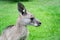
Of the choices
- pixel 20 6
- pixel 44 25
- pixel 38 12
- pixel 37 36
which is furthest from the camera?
pixel 38 12

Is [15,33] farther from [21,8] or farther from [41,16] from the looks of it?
[41,16]

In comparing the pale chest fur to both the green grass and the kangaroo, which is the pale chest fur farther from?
the green grass

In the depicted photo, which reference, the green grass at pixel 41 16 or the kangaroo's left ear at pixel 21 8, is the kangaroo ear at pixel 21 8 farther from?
the green grass at pixel 41 16

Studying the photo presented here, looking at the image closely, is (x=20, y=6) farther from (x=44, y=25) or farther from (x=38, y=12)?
(x=38, y=12)

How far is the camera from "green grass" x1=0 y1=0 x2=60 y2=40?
4.31 meters

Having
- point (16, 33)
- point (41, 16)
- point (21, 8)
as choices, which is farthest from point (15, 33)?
point (41, 16)

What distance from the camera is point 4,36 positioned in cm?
335

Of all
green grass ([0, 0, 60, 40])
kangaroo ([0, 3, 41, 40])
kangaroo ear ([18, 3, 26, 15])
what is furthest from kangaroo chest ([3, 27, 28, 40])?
green grass ([0, 0, 60, 40])

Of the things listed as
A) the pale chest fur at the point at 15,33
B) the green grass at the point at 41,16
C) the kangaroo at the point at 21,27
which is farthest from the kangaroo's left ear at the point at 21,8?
the green grass at the point at 41,16

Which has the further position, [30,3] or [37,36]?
[30,3]

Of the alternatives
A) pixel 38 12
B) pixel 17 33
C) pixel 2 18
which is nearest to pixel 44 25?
pixel 38 12

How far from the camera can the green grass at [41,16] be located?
4.31m

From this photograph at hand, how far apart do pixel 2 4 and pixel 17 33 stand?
2.00 meters

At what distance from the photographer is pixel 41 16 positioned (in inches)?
192
